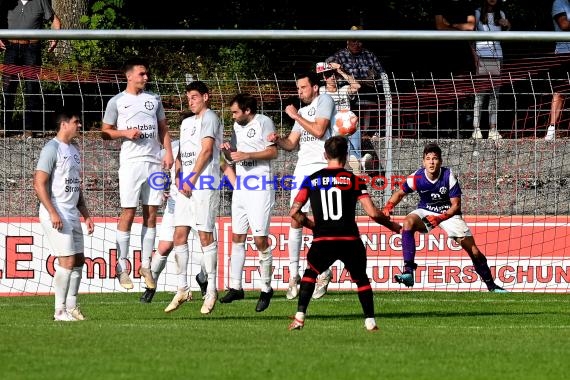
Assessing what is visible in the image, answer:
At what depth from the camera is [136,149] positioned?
15.1 meters

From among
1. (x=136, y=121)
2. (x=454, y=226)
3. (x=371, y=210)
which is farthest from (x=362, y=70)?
(x=371, y=210)

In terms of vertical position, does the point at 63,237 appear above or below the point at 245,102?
below

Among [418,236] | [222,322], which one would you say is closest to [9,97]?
[418,236]

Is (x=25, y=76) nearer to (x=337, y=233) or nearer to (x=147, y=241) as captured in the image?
(x=147, y=241)

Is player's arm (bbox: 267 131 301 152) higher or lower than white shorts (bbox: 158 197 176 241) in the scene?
higher

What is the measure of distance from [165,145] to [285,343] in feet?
17.3

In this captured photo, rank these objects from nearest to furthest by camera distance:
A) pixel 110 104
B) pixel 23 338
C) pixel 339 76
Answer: pixel 23 338, pixel 110 104, pixel 339 76

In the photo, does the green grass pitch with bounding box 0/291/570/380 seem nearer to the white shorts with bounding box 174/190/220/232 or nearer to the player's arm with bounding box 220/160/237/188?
the white shorts with bounding box 174/190/220/232

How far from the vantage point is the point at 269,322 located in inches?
493

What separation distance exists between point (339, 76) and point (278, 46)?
12.3ft

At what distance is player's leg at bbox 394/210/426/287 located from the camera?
15912mm

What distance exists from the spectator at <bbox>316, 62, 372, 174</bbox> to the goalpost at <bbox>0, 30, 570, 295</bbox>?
1.43 feet

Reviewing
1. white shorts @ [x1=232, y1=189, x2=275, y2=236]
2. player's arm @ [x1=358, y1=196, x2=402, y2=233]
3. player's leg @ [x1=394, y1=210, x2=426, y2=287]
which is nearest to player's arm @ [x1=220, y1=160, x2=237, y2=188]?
white shorts @ [x1=232, y1=189, x2=275, y2=236]

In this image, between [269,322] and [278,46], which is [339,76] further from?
[269,322]
